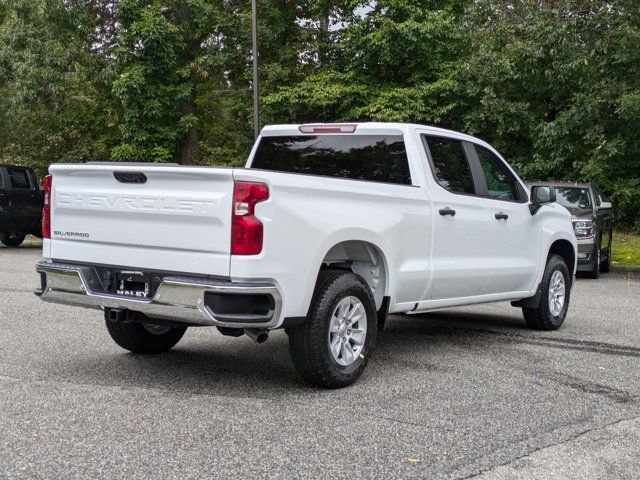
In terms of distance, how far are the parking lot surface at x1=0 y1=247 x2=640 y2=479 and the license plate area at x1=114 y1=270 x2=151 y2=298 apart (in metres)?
0.67

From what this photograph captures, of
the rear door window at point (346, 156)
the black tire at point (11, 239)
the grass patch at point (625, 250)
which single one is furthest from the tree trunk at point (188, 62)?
the rear door window at point (346, 156)

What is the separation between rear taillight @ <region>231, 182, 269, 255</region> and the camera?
536 cm

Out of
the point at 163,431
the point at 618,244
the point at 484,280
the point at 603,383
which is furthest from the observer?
the point at 618,244

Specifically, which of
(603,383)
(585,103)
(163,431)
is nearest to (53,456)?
(163,431)

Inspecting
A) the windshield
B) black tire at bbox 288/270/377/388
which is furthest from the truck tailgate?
the windshield

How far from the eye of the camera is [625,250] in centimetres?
2269

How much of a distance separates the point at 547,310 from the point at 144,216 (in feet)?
15.8

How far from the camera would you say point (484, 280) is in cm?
783

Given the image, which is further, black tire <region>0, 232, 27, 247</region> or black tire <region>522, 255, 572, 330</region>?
black tire <region>0, 232, 27, 247</region>

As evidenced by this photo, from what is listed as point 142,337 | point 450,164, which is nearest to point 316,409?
point 142,337

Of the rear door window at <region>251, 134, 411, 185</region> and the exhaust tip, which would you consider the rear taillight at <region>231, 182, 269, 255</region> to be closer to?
the exhaust tip

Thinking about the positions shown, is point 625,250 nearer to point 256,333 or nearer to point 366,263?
point 366,263

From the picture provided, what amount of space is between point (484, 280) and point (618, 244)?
17.7 meters

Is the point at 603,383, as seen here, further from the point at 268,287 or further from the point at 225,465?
the point at 225,465
